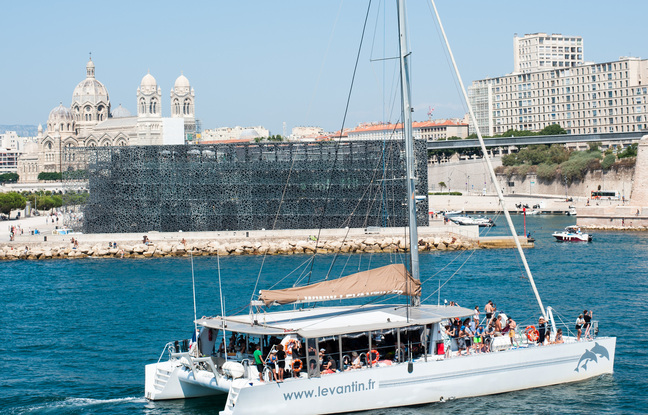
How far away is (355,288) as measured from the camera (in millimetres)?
18031

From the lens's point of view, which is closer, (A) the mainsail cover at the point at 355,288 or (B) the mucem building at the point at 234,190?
(A) the mainsail cover at the point at 355,288

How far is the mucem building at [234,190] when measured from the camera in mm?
53094

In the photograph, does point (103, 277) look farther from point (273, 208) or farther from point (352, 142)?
point (352, 142)

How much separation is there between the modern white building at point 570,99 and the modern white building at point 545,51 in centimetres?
1718

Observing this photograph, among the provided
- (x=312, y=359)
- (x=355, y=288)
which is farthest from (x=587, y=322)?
(x=312, y=359)

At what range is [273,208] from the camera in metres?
53.3

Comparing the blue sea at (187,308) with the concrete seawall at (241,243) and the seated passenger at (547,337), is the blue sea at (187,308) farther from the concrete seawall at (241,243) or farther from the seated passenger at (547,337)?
the concrete seawall at (241,243)

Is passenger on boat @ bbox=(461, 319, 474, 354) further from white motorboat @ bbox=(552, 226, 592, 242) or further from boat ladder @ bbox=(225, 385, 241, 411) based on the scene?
white motorboat @ bbox=(552, 226, 592, 242)

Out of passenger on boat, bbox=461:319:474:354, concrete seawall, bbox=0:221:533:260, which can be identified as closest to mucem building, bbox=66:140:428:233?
concrete seawall, bbox=0:221:533:260

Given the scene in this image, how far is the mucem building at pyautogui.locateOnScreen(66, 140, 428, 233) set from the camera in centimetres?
5309

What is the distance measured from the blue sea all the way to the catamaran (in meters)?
0.40

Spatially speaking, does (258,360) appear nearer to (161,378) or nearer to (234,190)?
(161,378)

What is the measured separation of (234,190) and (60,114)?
13092 cm

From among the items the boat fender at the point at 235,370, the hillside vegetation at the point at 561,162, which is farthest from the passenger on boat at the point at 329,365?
the hillside vegetation at the point at 561,162
